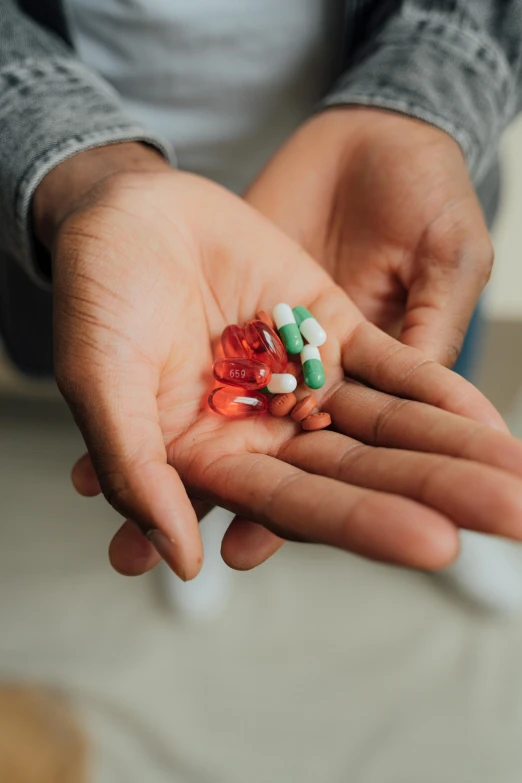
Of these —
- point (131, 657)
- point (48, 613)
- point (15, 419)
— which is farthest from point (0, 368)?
point (131, 657)

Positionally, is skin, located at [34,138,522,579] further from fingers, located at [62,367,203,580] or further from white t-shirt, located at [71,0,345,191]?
white t-shirt, located at [71,0,345,191]

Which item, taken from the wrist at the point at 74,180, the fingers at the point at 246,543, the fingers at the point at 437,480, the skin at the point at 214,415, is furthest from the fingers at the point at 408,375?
the wrist at the point at 74,180

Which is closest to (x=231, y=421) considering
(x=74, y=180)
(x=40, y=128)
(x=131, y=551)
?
(x=131, y=551)

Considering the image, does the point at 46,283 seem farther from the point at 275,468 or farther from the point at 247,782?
the point at 247,782

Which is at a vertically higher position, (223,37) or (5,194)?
(223,37)

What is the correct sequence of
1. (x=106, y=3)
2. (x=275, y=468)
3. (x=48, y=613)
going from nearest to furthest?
(x=275, y=468), (x=106, y=3), (x=48, y=613)

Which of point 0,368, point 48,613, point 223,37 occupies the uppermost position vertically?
point 223,37

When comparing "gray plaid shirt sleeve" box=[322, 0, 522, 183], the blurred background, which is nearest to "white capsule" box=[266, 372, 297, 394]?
"gray plaid shirt sleeve" box=[322, 0, 522, 183]
